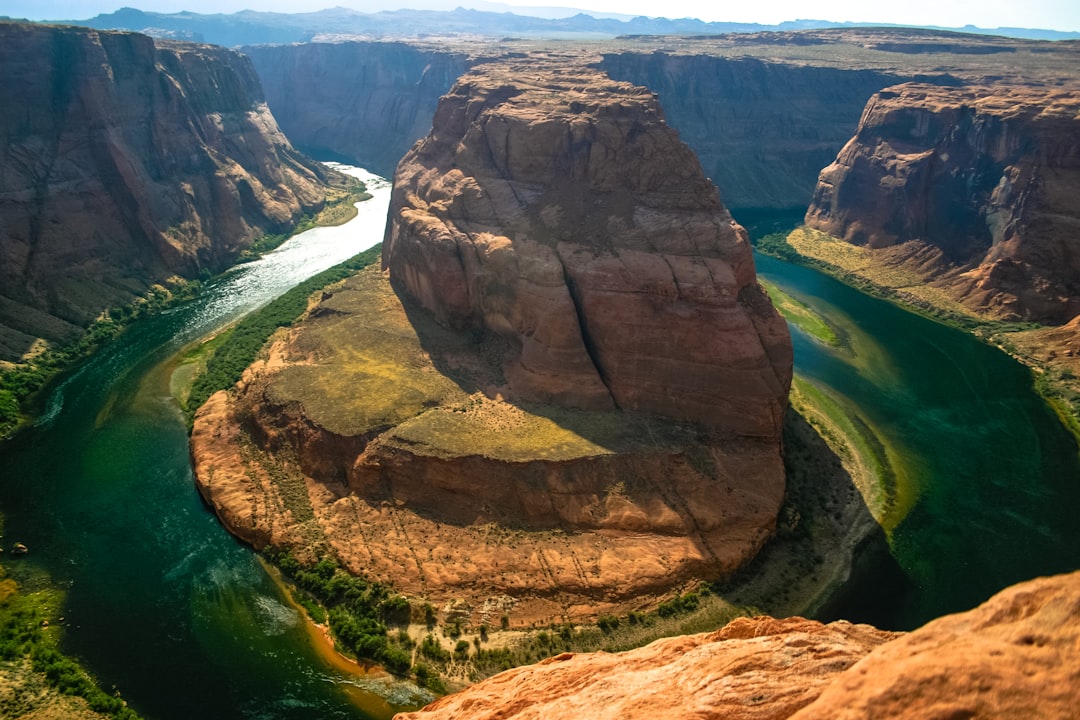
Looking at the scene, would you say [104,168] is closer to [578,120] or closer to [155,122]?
[155,122]

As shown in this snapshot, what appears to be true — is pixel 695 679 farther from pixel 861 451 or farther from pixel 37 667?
pixel 861 451

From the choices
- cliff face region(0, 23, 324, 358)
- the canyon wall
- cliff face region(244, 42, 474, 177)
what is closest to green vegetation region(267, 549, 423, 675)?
cliff face region(0, 23, 324, 358)

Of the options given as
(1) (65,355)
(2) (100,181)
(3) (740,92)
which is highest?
(3) (740,92)

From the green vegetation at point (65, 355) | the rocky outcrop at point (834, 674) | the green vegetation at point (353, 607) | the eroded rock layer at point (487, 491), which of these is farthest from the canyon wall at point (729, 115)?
the rocky outcrop at point (834, 674)

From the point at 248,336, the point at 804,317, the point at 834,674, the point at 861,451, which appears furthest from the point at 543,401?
the point at 804,317

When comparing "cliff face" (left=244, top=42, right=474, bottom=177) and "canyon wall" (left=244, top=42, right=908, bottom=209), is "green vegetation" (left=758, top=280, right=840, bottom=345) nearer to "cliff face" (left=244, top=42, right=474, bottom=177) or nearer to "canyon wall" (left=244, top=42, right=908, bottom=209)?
"canyon wall" (left=244, top=42, right=908, bottom=209)

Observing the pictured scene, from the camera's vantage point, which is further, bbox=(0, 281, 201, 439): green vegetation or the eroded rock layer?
bbox=(0, 281, 201, 439): green vegetation
